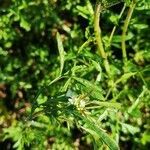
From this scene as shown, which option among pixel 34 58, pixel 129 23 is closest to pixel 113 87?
pixel 129 23

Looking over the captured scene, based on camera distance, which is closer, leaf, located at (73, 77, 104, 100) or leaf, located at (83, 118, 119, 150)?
leaf, located at (83, 118, 119, 150)

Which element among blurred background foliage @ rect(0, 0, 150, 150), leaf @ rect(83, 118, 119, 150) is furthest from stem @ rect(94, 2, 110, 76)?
leaf @ rect(83, 118, 119, 150)

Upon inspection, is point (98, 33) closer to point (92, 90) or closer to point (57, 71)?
point (92, 90)

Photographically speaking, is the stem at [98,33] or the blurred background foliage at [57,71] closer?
the stem at [98,33]

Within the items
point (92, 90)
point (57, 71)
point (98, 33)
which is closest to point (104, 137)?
point (92, 90)

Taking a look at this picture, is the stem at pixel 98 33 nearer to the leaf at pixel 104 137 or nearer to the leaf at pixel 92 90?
the leaf at pixel 92 90

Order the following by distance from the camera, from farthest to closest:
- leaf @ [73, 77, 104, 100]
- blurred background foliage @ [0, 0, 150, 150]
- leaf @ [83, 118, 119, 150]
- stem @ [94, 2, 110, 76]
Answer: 1. blurred background foliage @ [0, 0, 150, 150]
2. stem @ [94, 2, 110, 76]
3. leaf @ [73, 77, 104, 100]
4. leaf @ [83, 118, 119, 150]

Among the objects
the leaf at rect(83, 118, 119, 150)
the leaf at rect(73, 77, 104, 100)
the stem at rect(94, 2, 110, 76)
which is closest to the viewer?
the leaf at rect(83, 118, 119, 150)

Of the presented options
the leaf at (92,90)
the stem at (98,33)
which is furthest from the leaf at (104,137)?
the stem at (98,33)

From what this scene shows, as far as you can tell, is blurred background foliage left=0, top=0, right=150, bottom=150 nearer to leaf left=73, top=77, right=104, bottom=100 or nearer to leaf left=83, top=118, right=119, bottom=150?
leaf left=73, top=77, right=104, bottom=100

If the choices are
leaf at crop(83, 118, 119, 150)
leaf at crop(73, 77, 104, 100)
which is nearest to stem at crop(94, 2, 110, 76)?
leaf at crop(73, 77, 104, 100)

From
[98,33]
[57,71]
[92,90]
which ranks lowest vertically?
[57,71]

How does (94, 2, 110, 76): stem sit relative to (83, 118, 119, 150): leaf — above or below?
above
